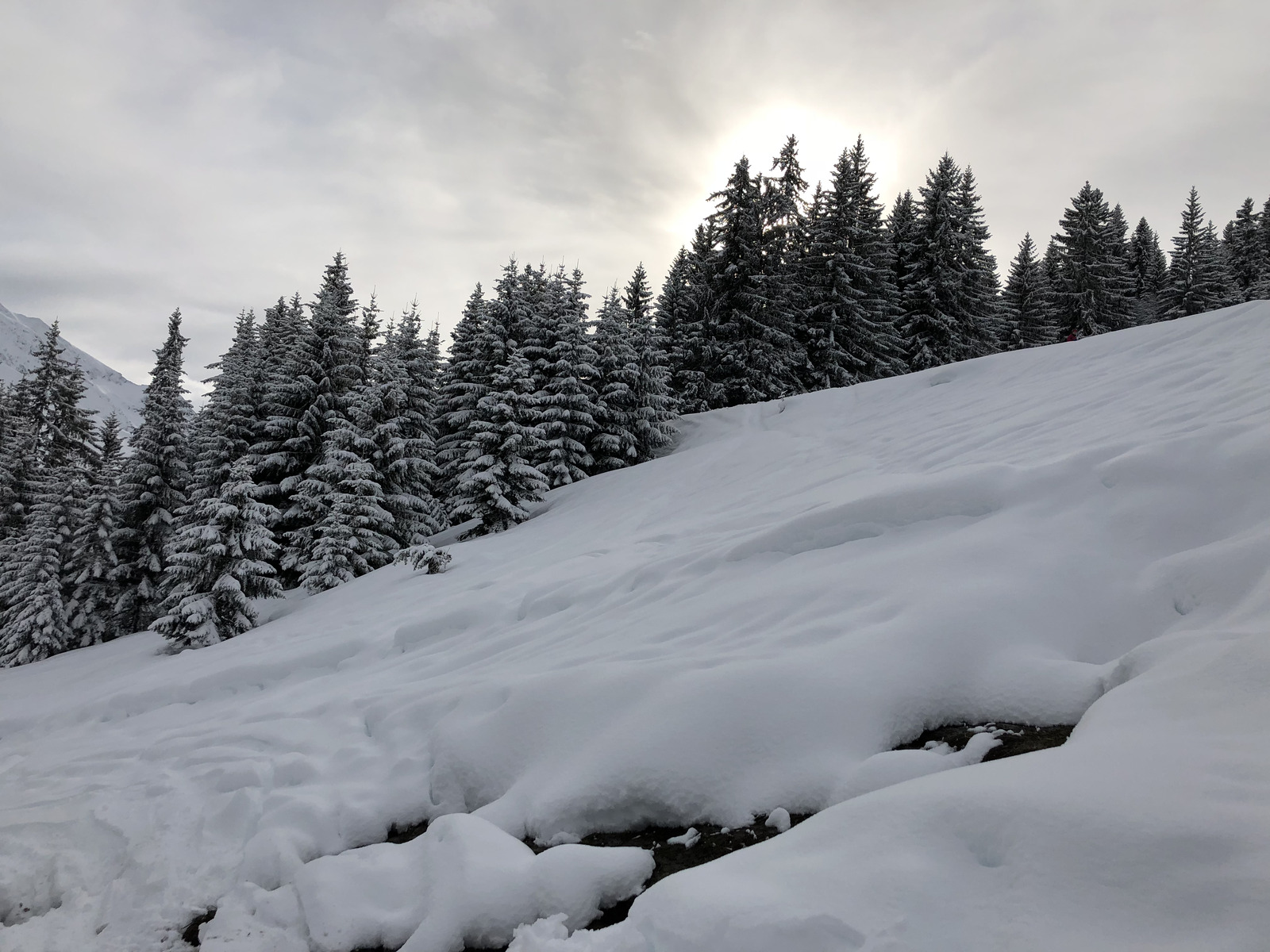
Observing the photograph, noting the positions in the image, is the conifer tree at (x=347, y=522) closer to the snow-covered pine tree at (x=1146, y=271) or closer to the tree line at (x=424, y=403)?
the tree line at (x=424, y=403)

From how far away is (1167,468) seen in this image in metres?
5.25

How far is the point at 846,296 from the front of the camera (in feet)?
93.4

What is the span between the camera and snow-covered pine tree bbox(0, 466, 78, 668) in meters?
20.0

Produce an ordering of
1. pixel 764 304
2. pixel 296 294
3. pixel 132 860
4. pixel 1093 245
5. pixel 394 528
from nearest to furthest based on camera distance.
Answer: pixel 132 860, pixel 394 528, pixel 296 294, pixel 764 304, pixel 1093 245

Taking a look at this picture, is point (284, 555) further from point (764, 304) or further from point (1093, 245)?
point (1093, 245)

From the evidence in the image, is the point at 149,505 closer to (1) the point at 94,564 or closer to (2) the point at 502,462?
(1) the point at 94,564

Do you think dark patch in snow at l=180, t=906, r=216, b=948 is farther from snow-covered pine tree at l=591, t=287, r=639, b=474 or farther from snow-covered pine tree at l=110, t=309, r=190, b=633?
snow-covered pine tree at l=110, t=309, r=190, b=633

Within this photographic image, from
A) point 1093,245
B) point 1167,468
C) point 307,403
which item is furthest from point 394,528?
point 1093,245

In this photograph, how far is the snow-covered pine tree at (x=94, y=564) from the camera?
2147 cm

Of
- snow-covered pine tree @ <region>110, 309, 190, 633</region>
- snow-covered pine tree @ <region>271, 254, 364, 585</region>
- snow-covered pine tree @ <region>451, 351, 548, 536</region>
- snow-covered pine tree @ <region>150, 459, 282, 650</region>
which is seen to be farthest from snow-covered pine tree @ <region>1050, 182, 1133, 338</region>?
snow-covered pine tree @ <region>110, 309, 190, 633</region>

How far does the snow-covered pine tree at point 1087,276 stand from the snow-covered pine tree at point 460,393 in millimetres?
31788

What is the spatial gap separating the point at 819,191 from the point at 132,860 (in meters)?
34.8

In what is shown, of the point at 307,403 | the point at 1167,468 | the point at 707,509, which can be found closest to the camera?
the point at 1167,468

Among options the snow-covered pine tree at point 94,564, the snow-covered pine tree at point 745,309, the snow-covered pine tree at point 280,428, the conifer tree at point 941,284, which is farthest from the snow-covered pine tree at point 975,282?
the snow-covered pine tree at point 94,564
